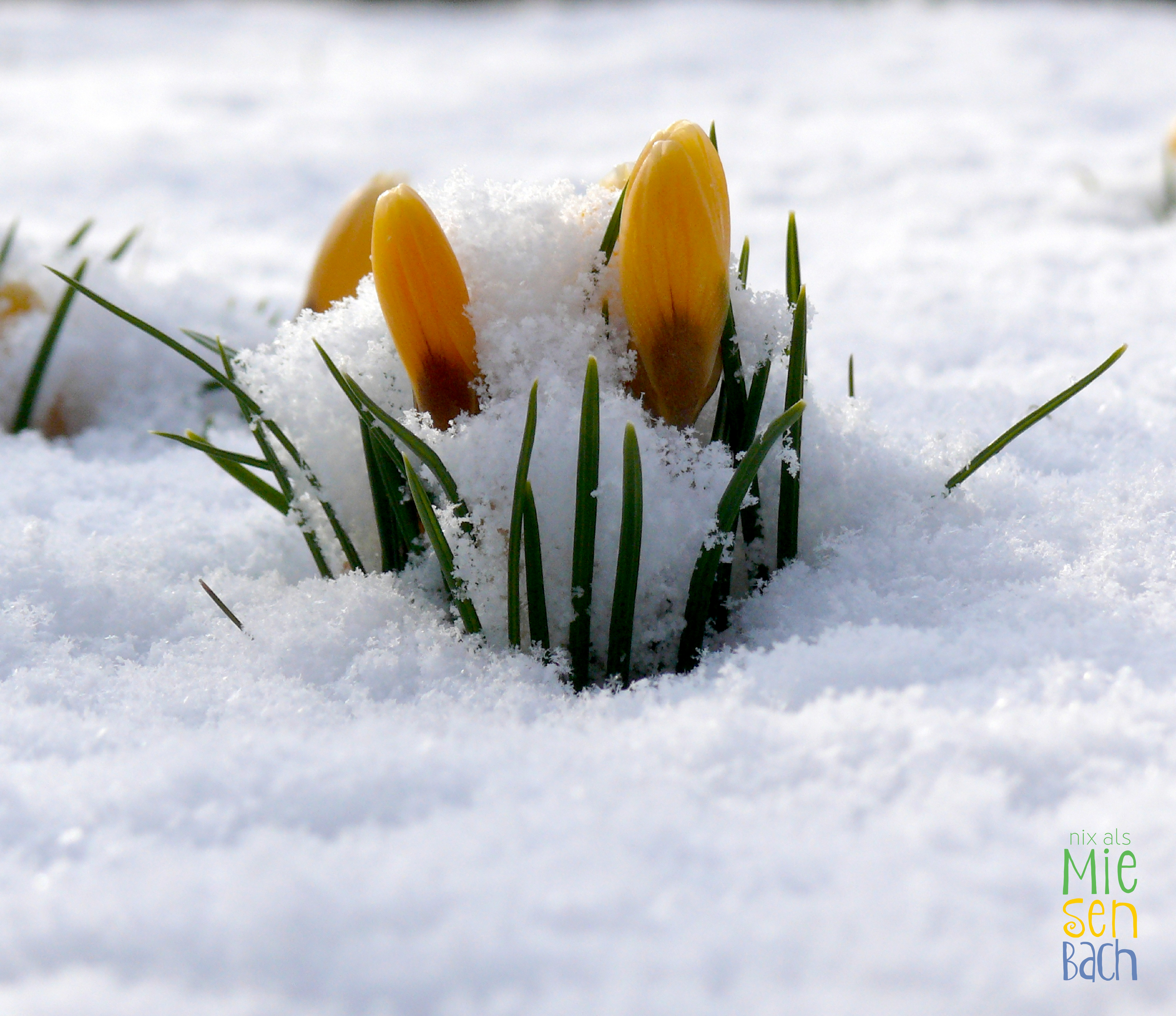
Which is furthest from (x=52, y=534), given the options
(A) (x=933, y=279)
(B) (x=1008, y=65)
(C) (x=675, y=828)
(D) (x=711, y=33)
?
(D) (x=711, y=33)

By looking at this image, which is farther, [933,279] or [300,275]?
[300,275]

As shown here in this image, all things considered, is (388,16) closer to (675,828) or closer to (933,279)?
(933,279)

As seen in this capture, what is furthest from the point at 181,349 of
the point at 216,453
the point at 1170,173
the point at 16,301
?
the point at 1170,173

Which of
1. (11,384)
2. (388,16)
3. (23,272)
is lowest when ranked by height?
(11,384)

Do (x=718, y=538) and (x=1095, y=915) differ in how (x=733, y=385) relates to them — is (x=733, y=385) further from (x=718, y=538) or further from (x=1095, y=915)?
(x=1095, y=915)

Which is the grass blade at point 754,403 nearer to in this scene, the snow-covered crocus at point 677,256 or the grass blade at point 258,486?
the snow-covered crocus at point 677,256

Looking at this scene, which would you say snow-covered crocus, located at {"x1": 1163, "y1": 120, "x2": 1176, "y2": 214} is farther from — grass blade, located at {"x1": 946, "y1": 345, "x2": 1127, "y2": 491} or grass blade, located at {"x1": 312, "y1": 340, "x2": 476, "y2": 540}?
grass blade, located at {"x1": 312, "y1": 340, "x2": 476, "y2": 540}

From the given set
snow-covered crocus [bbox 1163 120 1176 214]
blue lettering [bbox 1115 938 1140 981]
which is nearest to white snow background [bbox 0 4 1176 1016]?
blue lettering [bbox 1115 938 1140 981]
